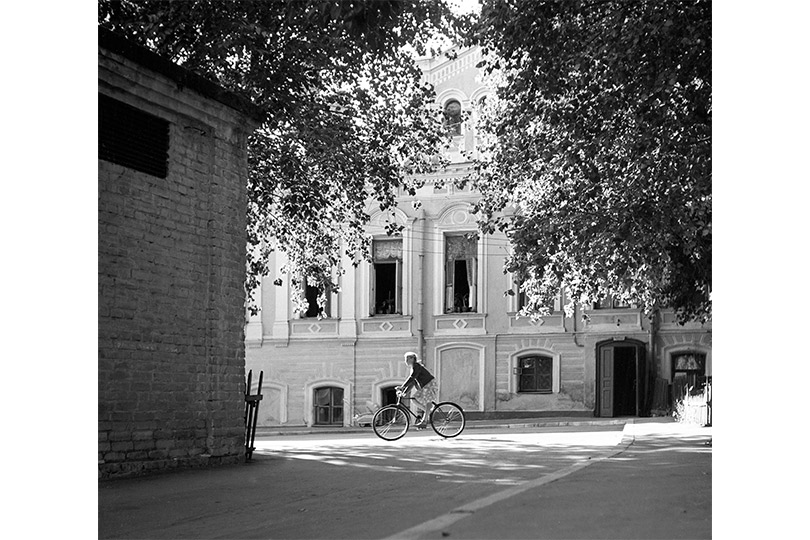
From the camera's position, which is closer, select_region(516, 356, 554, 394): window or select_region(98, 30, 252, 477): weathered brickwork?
select_region(98, 30, 252, 477): weathered brickwork

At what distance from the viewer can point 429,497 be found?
28.7 feet

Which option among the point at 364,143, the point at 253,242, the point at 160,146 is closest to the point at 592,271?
the point at 364,143

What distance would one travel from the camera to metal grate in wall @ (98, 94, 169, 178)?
37.5 ft

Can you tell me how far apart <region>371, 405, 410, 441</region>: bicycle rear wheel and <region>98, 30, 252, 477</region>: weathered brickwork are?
621 centimetres

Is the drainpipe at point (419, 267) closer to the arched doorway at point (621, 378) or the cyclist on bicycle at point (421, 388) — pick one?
the arched doorway at point (621, 378)

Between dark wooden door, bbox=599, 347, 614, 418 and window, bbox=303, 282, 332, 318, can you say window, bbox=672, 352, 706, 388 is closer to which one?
dark wooden door, bbox=599, 347, 614, 418

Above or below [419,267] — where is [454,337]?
below

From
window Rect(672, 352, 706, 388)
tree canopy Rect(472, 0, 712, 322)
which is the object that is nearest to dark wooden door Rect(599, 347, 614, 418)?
window Rect(672, 352, 706, 388)

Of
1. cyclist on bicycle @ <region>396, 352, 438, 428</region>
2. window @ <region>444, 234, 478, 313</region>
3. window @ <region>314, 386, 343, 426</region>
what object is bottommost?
window @ <region>314, 386, 343, 426</region>

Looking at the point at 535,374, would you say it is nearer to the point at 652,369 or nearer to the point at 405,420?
the point at 652,369

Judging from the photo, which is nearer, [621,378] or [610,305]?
[621,378]

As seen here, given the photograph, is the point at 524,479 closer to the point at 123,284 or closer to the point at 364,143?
the point at 123,284

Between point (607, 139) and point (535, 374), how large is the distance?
17.1 metres

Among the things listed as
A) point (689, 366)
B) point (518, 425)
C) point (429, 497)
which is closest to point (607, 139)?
point (429, 497)
